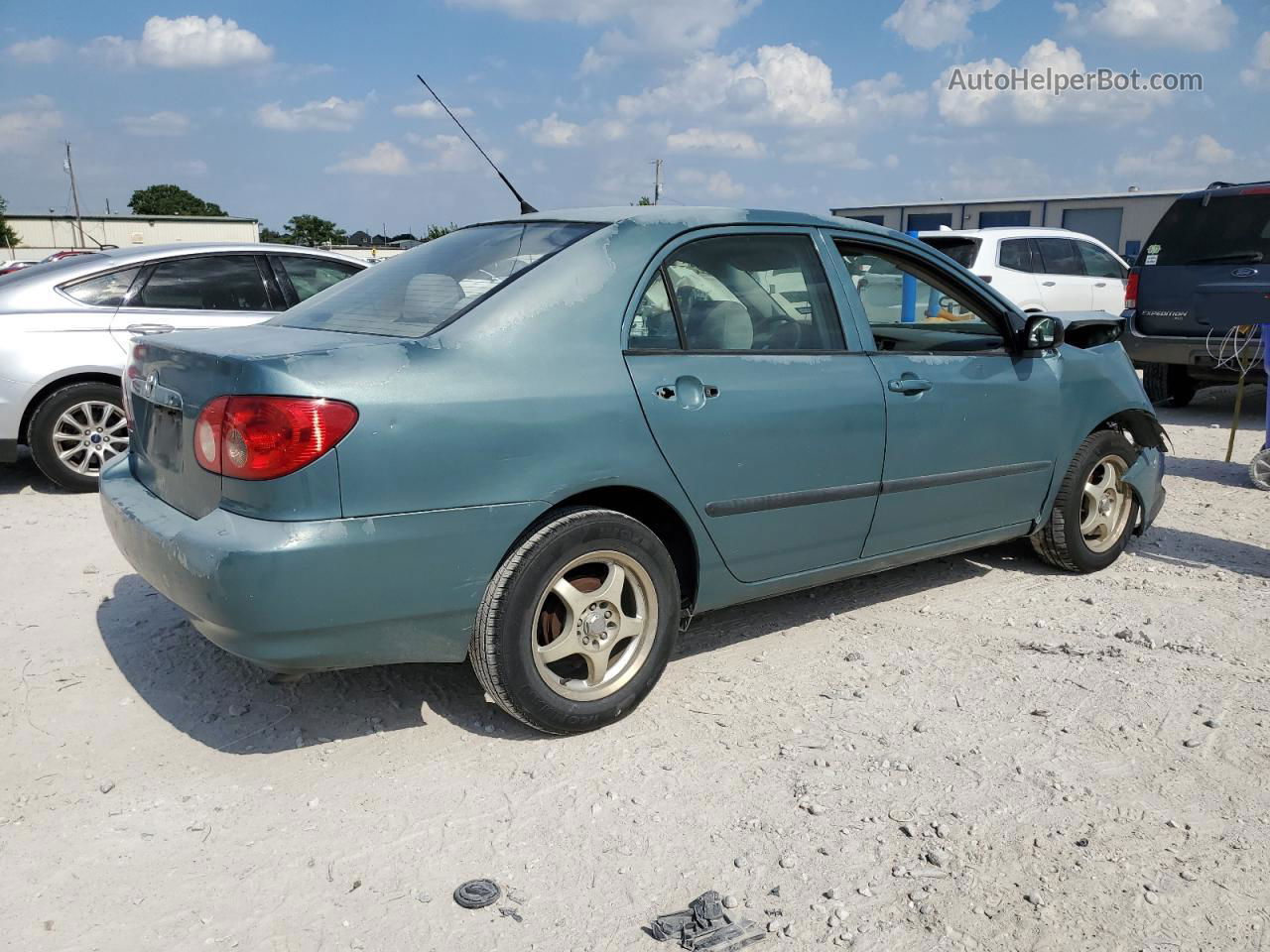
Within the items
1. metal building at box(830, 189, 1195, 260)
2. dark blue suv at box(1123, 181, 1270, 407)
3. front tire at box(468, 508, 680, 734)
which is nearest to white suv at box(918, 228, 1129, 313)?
dark blue suv at box(1123, 181, 1270, 407)

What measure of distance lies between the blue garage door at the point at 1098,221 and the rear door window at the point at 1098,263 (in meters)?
19.3

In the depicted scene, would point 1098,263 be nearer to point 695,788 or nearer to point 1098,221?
point 695,788

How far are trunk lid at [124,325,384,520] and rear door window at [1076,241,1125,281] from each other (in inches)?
457

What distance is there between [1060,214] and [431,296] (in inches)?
1298

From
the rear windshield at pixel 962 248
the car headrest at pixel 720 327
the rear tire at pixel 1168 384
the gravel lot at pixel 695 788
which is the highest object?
the rear windshield at pixel 962 248

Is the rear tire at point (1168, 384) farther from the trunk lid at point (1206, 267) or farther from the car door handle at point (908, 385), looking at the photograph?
the car door handle at point (908, 385)

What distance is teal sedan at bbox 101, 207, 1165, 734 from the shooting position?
281 centimetres

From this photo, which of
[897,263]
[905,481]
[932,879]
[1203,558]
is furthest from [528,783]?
[1203,558]

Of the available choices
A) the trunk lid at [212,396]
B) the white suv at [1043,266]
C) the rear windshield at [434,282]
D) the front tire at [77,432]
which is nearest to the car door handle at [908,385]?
the rear windshield at [434,282]

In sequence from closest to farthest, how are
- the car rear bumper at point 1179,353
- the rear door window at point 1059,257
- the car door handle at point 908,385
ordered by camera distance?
the car door handle at point 908,385, the car rear bumper at point 1179,353, the rear door window at point 1059,257

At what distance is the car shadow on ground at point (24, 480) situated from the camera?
6.77 metres

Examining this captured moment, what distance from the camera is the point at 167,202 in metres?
99.9

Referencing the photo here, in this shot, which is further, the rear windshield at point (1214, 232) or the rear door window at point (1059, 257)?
the rear door window at point (1059, 257)

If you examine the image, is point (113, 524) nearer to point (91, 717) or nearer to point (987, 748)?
point (91, 717)
